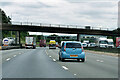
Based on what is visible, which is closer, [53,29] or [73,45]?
[73,45]

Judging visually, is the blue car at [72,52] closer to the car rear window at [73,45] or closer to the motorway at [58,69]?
the car rear window at [73,45]

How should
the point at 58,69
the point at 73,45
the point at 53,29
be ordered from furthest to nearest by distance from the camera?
the point at 53,29 < the point at 73,45 < the point at 58,69

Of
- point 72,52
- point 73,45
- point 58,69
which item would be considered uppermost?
point 73,45

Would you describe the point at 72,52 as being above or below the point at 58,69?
above

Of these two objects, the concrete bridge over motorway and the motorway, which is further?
the concrete bridge over motorway

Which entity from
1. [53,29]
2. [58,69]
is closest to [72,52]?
[58,69]

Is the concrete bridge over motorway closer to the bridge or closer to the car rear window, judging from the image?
the bridge

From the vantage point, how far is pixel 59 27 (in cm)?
7669

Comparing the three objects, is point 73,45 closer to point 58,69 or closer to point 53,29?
point 58,69

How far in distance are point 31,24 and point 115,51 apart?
38.2 m

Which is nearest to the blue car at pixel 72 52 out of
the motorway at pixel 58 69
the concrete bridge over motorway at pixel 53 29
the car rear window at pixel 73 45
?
the car rear window at pixel 73 45

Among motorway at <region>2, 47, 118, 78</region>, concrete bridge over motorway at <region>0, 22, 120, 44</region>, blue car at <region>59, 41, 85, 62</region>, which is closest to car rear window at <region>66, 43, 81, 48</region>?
blue car at <region>59, 41, 85, 62</region>

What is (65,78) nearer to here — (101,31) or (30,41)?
(30,41)

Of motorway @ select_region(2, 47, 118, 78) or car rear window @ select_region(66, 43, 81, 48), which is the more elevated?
car rear window @ select_region(66, 43, 81, 48)
